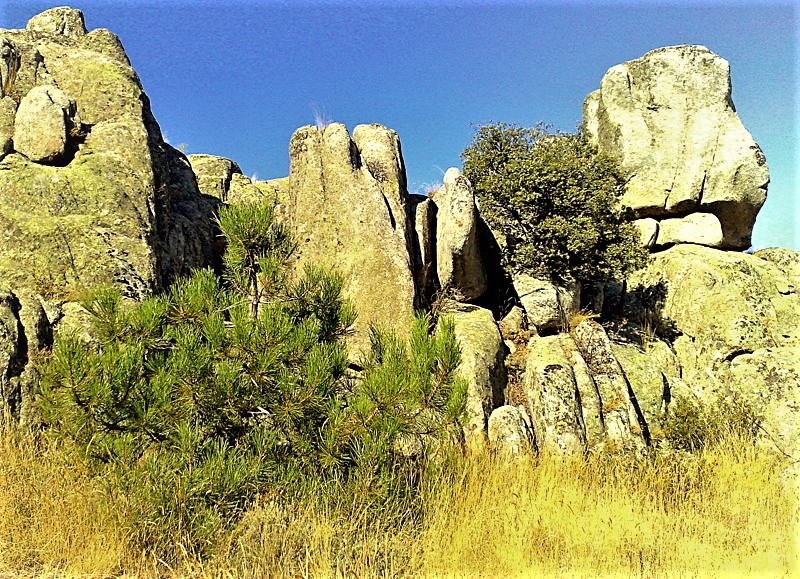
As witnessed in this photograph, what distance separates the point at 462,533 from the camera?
7.02 m

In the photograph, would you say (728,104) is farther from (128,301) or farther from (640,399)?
(128,301)

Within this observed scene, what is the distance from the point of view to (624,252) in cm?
1434

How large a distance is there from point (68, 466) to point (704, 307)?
1383 cm

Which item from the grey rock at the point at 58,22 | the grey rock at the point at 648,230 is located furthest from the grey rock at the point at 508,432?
the grey rock at the point at 58,22

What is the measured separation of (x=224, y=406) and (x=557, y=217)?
982cm

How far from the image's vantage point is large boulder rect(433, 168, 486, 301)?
1341 cm

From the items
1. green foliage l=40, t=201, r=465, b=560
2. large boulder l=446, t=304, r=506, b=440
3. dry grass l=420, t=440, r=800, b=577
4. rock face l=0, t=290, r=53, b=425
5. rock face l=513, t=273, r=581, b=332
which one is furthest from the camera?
rock face l=513, t=273, r=581, b=332

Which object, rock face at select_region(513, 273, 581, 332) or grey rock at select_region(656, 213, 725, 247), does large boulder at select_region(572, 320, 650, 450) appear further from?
grey rock at select_region(656, 213, 725, 247)

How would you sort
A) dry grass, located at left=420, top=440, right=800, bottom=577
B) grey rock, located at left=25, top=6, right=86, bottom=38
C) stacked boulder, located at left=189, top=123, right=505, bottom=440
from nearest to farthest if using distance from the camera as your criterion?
dry grass, located at left=420, top=440, right=800, bottom=577
stacked boulder, located at left=189, top=123, right=505, bottom=440
grey rock, located at left=25, top=6, right=86, bottom=38

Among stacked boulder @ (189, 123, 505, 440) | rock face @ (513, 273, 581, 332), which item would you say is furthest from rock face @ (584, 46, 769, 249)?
stacked boulder @ (189, 123, 505, 440)

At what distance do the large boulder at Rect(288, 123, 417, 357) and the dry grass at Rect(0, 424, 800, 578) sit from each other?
4338 mm

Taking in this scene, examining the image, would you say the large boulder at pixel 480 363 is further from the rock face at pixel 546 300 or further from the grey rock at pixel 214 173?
the grey rock at pixel 214 173

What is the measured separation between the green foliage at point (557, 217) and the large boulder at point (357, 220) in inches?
97.0

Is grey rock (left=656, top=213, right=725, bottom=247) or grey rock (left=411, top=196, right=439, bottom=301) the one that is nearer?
grey rock (left=411, top=196, right=439, bottom=301)
